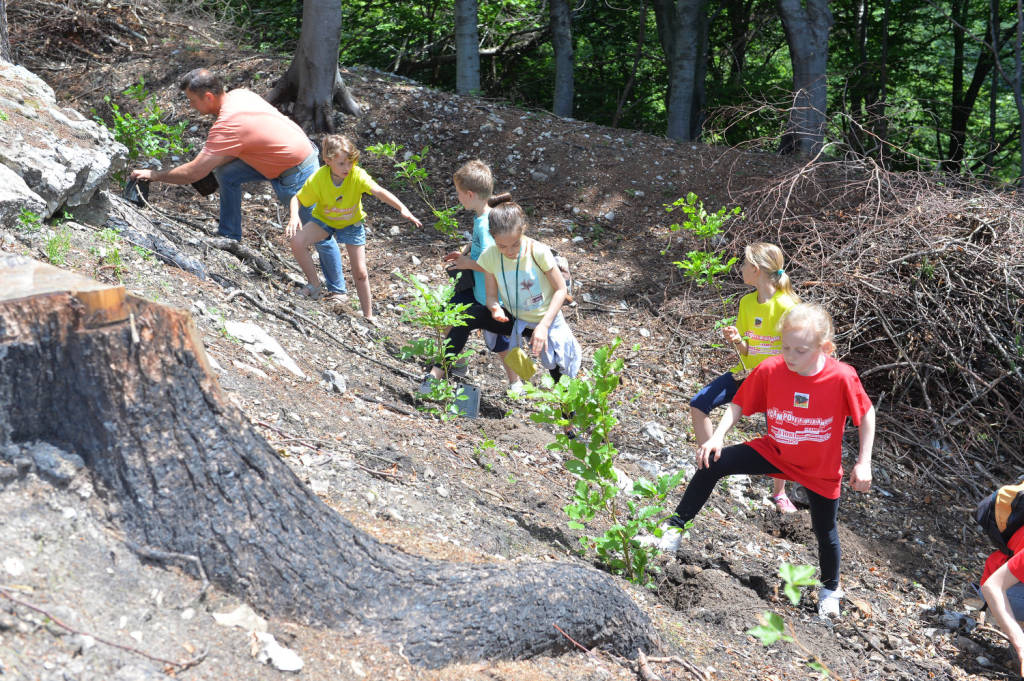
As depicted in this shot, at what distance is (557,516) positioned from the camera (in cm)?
395

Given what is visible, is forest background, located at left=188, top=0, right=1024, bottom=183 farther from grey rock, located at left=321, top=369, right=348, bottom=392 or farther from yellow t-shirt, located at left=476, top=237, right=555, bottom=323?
grey rock, located at left=321, top=369, right=348, bottom=392

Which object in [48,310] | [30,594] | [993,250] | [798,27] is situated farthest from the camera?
[798,27]

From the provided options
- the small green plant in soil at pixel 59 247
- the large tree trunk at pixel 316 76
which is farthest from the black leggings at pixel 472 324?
the large tree trunk at pixel 316 76

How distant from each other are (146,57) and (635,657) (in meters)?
9.59

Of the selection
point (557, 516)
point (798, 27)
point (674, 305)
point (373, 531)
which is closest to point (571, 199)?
point (674, 305)

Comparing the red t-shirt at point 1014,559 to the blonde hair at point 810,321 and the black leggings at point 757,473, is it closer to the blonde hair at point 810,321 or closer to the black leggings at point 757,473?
the black leggings at point 757,473

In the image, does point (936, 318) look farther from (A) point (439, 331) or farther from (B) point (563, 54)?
(B) point (563, 54)

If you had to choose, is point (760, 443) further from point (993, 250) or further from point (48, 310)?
point (993, 250)

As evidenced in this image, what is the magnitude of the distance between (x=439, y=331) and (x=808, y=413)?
216 cm

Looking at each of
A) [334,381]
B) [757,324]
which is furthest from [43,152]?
[757,324]

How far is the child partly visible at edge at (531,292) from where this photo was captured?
452cm

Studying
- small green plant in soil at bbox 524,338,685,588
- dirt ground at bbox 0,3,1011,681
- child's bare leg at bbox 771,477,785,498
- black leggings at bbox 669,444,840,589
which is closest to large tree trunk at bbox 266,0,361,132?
dirt ground at bbox 0,3,1011,681

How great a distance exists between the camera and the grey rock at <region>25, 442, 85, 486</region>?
2070 millimetres

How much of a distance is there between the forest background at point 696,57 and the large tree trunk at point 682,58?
0.02 meters
